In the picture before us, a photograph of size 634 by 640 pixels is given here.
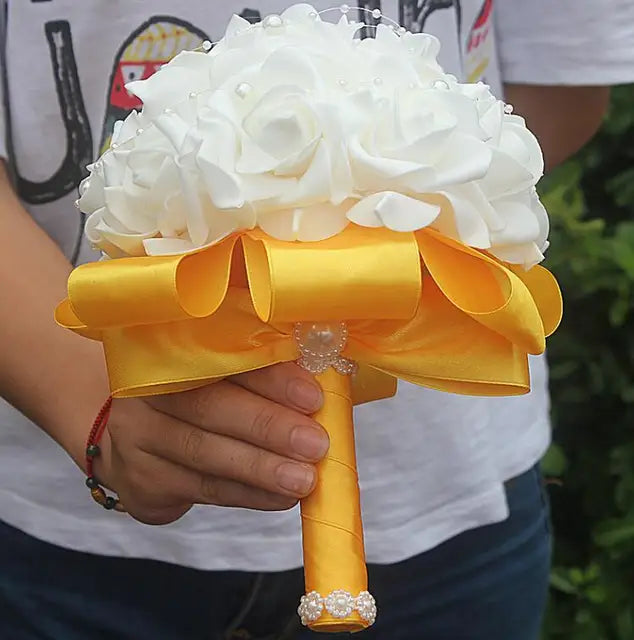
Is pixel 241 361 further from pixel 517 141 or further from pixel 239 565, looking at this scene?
pixel 239 565

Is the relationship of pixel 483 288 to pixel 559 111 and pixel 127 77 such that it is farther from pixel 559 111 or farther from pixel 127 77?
pixel 559 111

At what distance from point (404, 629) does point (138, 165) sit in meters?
0.46

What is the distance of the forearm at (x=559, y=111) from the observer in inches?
35.5

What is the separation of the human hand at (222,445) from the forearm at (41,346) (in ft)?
0.17

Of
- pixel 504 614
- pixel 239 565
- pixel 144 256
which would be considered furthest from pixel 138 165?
pixel 504 614

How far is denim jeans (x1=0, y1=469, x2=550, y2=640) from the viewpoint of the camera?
72 cm

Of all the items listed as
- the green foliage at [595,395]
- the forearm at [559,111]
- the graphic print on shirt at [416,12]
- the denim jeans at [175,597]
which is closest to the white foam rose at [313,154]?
the graphic print on shirt at [416,12]

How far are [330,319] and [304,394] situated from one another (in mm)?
53

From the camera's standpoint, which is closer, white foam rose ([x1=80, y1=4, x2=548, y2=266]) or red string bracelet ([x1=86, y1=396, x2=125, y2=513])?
white foam rose ([x1=80, y1=4, x2=548, y2=266])

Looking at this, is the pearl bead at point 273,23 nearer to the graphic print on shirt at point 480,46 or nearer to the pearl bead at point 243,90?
the pearl bead at point 243,90

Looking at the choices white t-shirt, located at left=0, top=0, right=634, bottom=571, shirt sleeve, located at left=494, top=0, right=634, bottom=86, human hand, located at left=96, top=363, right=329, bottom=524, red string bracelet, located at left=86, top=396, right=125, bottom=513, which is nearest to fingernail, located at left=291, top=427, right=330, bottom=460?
human hand, located at left=96, top=363, right=329, bottom=524

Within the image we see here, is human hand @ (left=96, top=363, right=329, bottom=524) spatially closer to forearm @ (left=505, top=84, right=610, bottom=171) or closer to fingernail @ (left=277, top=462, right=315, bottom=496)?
fingernail @ (left=277, top=462, right=315, bottom=496)

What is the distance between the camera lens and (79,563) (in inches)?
28.6

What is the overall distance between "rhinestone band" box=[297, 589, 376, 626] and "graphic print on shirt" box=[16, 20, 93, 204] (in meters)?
0.35
